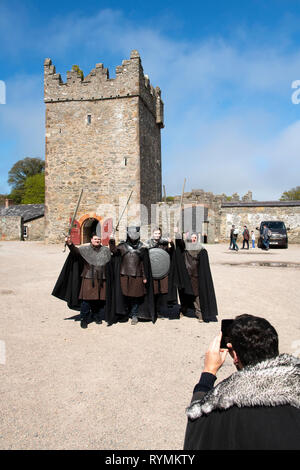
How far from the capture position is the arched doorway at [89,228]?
805 inches

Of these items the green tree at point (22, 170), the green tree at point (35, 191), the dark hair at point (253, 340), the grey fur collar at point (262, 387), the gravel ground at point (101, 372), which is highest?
the green tree at point (22, 170)

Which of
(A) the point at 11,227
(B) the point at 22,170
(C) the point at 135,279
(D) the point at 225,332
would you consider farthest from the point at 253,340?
(B) the point at 22,170

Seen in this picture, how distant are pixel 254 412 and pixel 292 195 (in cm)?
5686

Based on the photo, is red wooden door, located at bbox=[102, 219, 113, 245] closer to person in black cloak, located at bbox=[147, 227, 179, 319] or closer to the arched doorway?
the arched doorway

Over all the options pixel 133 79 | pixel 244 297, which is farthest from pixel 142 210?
pixel 244 297

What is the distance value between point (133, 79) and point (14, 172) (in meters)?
38.0

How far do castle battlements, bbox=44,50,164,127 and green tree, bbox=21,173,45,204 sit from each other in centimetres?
2636

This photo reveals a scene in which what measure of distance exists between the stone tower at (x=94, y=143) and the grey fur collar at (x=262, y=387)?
1837 centimetres

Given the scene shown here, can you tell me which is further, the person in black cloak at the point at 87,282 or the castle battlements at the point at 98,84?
the castle battlements at the point at 98,84

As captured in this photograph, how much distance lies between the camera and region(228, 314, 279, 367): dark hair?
150cm

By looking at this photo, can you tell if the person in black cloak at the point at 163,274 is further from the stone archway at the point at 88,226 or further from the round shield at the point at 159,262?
the stone archway at the point at 88,226

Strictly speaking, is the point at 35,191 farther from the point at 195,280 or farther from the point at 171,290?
the point at 195,280

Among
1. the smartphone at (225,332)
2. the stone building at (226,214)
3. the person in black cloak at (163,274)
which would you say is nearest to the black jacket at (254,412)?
the smartphone at (225,332)

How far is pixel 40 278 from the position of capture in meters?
9.22
